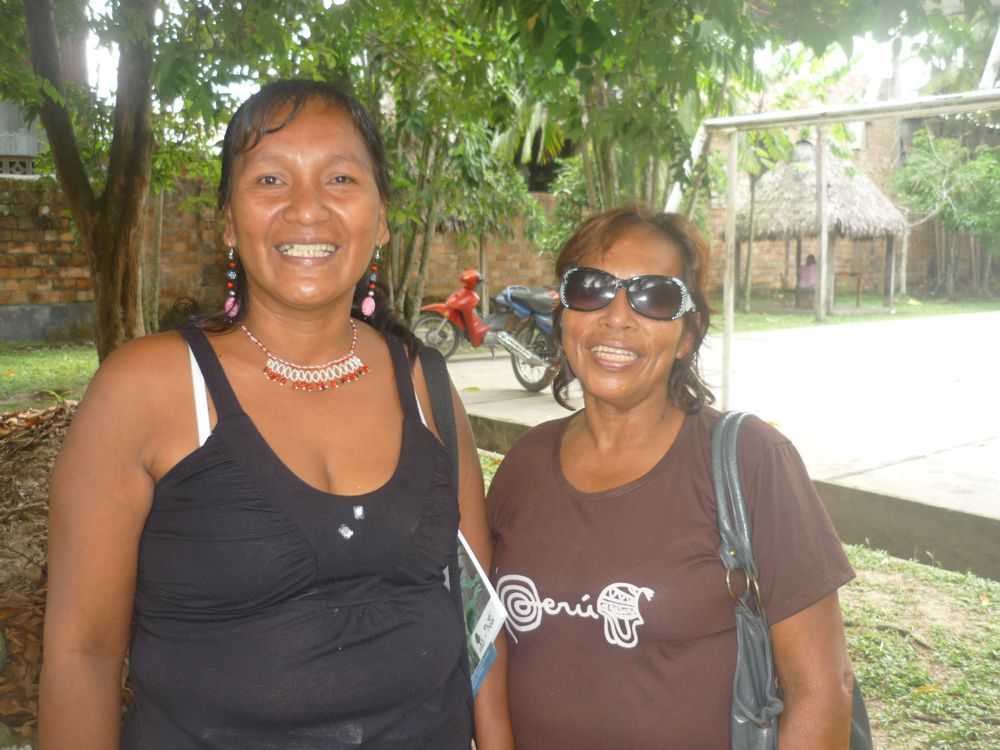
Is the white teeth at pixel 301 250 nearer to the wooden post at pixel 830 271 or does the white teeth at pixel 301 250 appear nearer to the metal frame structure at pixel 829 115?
the metal frame structure at pixel 829 115

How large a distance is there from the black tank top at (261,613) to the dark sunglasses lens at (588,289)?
0.66 meters

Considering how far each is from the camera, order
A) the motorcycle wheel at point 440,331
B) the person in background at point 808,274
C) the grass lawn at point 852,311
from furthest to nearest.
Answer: the person in background at point 808,274 → the grass lawn at point 852,311 → the motorcycle wheel at point 440,331

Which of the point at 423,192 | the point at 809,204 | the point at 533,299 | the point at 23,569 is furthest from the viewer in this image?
the point at 809,204

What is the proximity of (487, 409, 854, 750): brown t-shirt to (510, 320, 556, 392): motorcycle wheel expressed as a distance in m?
7.58

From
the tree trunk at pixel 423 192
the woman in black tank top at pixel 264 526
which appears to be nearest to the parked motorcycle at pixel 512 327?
the tree trunk at pixel 423 192

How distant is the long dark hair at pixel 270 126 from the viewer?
173 centimetres

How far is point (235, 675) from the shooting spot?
1511 mm

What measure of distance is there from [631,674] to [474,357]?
11714mm

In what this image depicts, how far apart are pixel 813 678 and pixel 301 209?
48.9 inches

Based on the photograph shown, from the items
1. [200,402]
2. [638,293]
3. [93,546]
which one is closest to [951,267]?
[638,293]

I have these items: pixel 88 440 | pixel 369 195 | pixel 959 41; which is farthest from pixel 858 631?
pixel 88 440

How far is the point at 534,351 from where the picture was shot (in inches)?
405

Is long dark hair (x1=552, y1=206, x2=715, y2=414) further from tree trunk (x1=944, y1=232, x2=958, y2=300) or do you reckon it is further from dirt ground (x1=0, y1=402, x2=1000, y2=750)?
tree trunk (x1=944, y1=232, x2=958, y2=300)

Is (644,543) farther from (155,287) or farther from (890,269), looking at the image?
(890,269)
